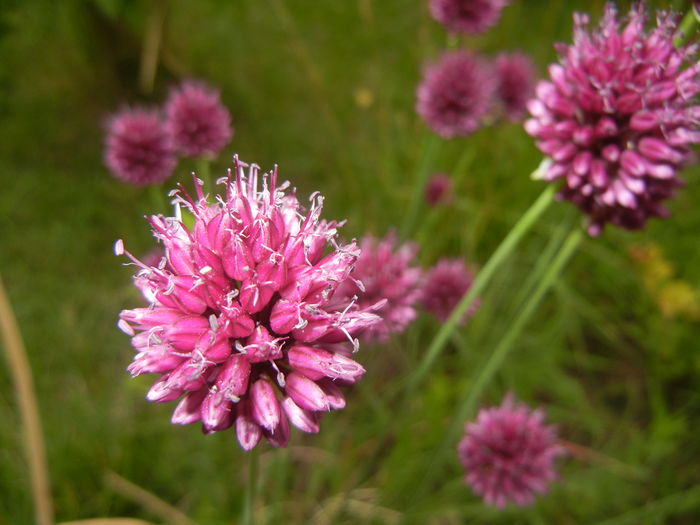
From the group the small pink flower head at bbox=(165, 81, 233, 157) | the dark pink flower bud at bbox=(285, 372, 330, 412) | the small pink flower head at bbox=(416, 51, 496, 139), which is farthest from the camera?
the small pink flower head at bbox=(416, 51, 496, 139)

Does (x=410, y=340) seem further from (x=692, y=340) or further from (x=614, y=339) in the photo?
(x=692, y=340)

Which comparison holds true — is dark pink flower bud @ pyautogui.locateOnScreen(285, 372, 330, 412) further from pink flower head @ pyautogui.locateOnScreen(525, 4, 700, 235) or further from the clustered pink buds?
the clustered pink buds

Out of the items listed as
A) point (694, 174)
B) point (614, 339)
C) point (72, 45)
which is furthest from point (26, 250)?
point (694, 174)

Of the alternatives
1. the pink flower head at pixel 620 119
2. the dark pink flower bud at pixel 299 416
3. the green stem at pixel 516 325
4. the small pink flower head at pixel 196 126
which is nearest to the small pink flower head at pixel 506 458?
the green stem at pixel 516 325

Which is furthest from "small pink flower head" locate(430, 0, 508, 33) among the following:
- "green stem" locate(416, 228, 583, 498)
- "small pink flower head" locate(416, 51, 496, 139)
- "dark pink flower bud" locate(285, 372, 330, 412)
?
"dark pink flower bud" locate(285, 372, 330, 412)

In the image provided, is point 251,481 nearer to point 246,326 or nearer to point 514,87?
point 246,326

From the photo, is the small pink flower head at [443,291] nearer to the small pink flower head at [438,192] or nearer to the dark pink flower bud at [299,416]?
the small pink flower head at [438,192]
